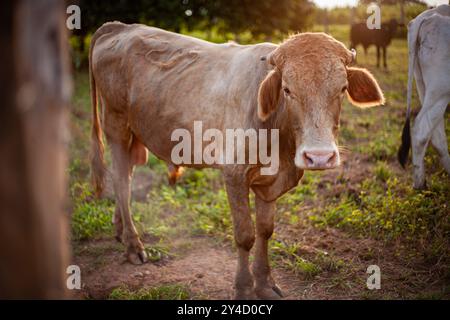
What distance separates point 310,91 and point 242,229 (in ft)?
4.04

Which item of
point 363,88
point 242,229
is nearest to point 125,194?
point 242,229

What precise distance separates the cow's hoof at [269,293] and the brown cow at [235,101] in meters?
0.01

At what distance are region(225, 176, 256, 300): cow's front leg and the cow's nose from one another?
0.77m

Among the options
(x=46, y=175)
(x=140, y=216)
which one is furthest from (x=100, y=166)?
(x=46, y=175)

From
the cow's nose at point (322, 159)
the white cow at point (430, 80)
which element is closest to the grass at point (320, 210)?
the white cow at point (430, 80)

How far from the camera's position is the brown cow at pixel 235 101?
114 inches

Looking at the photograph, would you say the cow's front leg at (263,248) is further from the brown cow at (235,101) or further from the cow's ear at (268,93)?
the cow's ear at (268,93)

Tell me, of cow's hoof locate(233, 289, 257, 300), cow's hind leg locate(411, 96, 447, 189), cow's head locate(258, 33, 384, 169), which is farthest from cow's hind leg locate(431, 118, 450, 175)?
cow's hoof locate(233, 289, 257, 300)

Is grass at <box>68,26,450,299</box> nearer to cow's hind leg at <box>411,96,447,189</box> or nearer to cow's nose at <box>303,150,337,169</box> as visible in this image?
cow's hind leg at <box>411,96,447,189</box>

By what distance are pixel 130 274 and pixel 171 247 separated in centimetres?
64

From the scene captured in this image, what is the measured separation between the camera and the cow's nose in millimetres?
2717

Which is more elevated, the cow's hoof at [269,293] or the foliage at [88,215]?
the foliage at [88,215]

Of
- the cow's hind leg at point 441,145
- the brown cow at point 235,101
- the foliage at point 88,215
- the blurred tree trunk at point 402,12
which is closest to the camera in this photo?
the brown cow at point 235,101
